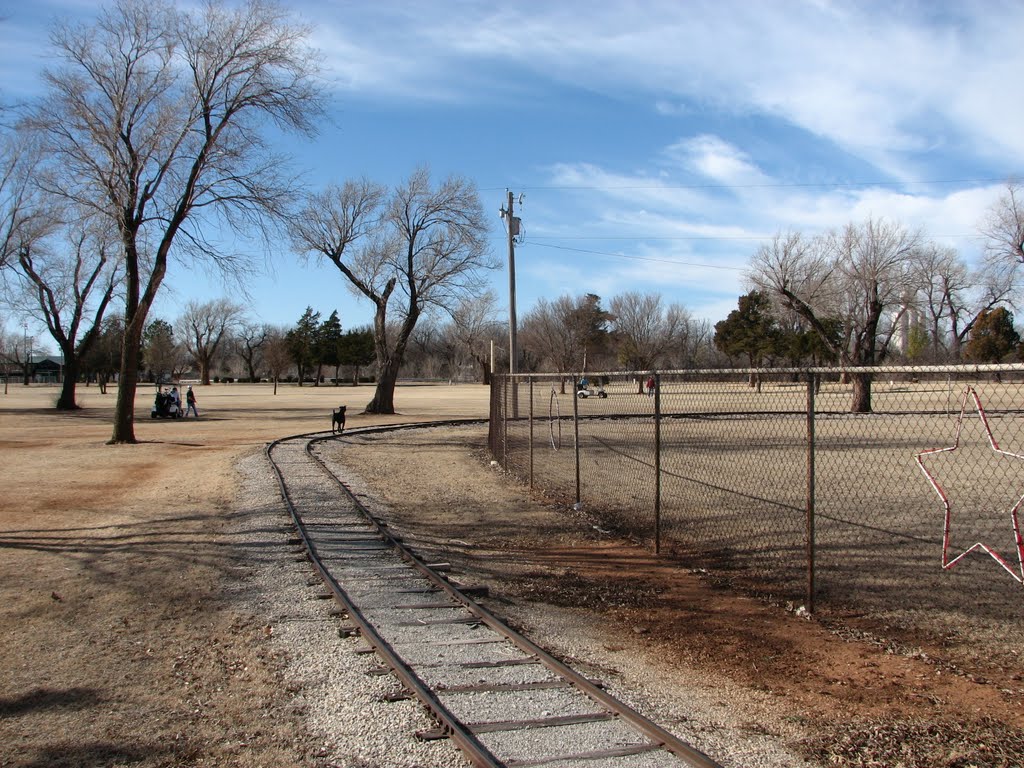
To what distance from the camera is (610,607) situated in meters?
7.12

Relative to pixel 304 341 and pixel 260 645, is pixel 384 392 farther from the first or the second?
pixel 304 341

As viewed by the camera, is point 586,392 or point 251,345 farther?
point 251,345

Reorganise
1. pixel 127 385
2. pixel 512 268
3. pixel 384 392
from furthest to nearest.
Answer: pixel 384 392 → pixel 512 268 → pixel 127 385

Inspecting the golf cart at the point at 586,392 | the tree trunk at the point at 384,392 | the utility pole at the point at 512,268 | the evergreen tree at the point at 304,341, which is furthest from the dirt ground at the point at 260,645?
the evergreen tree at the point at 304,341

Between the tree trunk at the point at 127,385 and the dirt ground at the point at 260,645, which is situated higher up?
the tree trunk at the point at 127,385

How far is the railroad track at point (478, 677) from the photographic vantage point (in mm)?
4055

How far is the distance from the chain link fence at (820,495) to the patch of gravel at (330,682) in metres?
3.25

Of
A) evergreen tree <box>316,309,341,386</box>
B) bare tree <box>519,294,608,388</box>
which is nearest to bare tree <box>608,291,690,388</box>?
bare tree <box>519,294,608,388</box>

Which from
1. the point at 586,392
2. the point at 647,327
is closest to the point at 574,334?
the point at 647,327

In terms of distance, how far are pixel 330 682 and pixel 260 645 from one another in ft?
3.59

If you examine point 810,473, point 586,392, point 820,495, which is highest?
point 586,392

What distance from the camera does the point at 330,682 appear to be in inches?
201

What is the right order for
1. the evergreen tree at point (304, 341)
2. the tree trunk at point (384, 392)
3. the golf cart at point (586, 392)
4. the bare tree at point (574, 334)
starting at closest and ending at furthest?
the golf cart at point (586, 392), the tree trunk at point (384, 392), the bare tree at point (574, 334), the evergreen tree at point (304, 341)

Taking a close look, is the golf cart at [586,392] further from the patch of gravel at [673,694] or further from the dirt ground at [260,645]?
the patch of gravel at [673,694]
